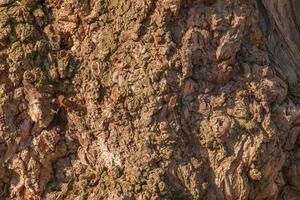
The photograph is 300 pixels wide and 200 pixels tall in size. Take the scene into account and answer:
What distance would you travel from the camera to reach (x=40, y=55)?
15.4 ft

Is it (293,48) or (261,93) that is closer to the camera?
(261,93)

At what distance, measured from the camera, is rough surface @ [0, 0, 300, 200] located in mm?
4613

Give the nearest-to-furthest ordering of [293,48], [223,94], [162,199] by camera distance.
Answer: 1. [162,199]
2. [223,94]
3. [293,48]

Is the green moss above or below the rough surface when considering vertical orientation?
above

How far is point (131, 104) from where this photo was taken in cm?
463

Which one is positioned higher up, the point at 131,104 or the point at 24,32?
the point at 24,32

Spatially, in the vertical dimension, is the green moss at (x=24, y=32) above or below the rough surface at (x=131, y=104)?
above

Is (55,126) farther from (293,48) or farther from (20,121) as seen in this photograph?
(293,48)

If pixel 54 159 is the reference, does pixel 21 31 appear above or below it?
above

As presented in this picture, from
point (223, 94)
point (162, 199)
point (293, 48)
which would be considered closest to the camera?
point (162, 199)

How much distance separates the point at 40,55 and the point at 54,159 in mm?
798

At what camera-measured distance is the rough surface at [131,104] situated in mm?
4613

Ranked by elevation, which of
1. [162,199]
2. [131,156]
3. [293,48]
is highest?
[293,48]

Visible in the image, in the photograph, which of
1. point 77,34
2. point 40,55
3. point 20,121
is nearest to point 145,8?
point 77,34
